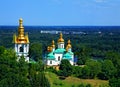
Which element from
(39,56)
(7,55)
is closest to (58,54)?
(39,56)

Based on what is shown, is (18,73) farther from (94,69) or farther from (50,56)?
(50,56)

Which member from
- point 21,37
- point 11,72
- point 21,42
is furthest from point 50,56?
point 11,72

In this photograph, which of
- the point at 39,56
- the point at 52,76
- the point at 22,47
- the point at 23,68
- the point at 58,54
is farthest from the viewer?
the point at 39,56

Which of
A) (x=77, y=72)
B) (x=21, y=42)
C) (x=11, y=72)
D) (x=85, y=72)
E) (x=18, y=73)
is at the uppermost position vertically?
(x=21, y=42)

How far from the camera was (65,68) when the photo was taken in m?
48.5

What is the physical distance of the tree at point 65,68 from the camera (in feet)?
156

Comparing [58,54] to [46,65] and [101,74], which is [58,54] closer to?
[46,65]

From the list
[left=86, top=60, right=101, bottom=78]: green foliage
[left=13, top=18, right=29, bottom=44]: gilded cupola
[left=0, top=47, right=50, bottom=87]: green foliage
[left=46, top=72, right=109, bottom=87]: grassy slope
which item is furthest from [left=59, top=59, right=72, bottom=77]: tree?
[left=13, top=18, right=29, bottom=44]: gilded cupola

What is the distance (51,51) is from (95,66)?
27.2 feet

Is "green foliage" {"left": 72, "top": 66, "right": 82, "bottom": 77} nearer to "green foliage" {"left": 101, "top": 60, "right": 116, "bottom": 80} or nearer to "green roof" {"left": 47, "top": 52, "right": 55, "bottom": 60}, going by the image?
"green foliage" {"left": 101, "top": 60, "right": 116, "bottom": 80}

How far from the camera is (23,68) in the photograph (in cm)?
4309

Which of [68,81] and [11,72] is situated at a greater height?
[11,72]

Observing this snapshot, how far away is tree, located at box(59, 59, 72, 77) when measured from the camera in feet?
156

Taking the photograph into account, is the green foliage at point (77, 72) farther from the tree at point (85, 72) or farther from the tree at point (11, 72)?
the tree at point (11, 72)
